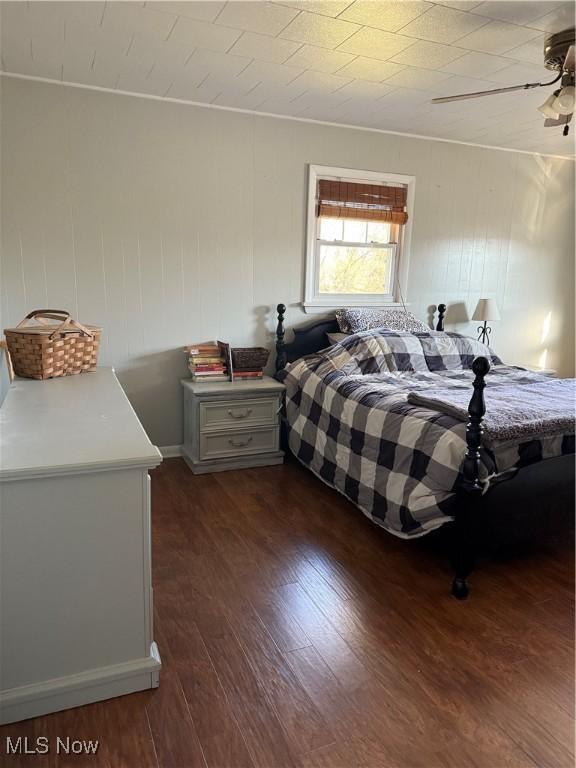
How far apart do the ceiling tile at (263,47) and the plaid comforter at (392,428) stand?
5.56 feet

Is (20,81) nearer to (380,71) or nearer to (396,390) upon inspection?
(380,71)

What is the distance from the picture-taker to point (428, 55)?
2.61m

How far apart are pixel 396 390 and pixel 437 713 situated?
1.61 m

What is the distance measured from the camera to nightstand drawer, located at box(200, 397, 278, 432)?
3.39 m

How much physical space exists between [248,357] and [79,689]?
240cm

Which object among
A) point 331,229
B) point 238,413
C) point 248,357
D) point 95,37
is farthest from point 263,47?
point 238,413

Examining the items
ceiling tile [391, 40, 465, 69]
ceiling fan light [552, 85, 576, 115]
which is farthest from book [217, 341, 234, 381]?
ceiling fan light [552, 85, 576, 115]

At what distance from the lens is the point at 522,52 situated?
2.58m

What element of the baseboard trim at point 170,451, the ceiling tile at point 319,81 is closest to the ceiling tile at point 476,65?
the ceiling tile at point 319,81

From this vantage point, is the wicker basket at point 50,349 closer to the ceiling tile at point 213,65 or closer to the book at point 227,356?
the book at point 227,356

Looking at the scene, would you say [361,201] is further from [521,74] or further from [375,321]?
[521,74]

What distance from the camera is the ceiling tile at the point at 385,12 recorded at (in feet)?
7.04

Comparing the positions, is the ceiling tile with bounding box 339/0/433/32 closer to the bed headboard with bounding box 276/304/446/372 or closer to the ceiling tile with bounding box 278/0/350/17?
the ceiling tile with bounding box 278/0/350/17

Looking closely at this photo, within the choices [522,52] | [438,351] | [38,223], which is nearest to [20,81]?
[38,223]
